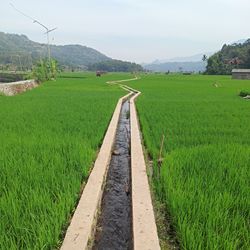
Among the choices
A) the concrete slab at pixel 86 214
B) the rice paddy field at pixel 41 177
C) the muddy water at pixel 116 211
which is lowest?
the muddy water at pixel 116 211

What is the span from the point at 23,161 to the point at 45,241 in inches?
80.1

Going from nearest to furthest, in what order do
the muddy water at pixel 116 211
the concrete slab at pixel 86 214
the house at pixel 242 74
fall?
the concrete slab at pixel 86 214 < the muddy water at pixel 116 211 < the house at pixel 242 74

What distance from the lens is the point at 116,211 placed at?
3324 mm

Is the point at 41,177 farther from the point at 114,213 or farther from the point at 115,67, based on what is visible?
the point at 115,67

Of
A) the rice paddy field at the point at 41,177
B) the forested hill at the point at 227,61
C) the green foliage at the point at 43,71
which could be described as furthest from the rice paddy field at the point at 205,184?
the forested hill at the point at 227,61

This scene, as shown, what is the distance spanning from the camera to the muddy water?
274 cm

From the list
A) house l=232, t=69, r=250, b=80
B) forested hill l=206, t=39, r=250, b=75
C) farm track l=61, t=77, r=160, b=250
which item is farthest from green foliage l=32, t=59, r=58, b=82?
forested hill l=206, t=39, r=250, b=75

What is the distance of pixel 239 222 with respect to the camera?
8.64ft

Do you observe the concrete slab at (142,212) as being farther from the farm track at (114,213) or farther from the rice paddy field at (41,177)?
the rice paddy field at (41,177)

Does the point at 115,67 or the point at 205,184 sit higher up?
the point at 115,67

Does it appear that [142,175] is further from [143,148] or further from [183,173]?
[143,148]

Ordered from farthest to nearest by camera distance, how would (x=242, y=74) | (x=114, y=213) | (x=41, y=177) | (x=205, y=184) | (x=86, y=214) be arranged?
(x=242, y=74) < (x=41, y=177) < (x=205, y=184) < (x=114, y=213) < (x=86, y=214)

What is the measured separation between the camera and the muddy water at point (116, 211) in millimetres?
2744

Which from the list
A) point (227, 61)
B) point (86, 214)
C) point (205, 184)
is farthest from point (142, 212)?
point (227, 61)
